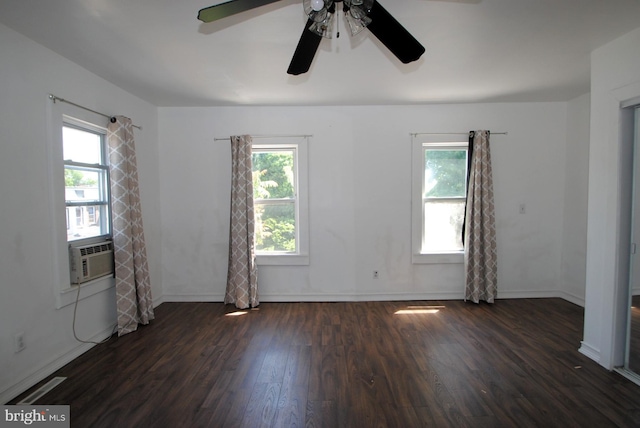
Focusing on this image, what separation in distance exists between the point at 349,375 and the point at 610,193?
2442 mm

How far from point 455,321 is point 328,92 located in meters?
2.86

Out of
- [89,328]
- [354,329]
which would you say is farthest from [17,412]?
[354,329]

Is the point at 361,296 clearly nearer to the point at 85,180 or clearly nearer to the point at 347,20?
the point at 347,20

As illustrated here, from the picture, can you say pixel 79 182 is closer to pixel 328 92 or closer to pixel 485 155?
pixel 328 92

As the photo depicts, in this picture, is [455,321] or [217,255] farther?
[217,255]

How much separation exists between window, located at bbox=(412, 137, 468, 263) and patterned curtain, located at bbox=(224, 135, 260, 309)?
6.85 ft

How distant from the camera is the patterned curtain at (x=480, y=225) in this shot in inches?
138

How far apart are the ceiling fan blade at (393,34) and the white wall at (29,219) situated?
8.00ft

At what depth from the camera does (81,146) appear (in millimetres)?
2598

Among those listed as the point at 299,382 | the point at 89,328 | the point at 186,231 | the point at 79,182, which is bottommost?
the point at 299,382

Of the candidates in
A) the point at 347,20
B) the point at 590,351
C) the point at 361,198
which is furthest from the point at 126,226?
the point at 590,351

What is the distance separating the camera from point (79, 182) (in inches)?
101
